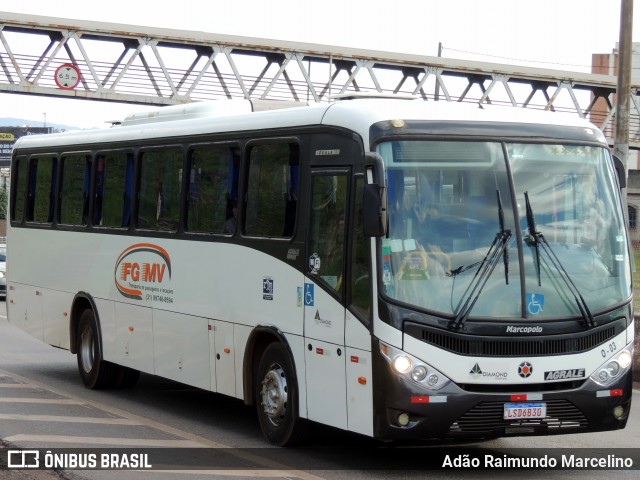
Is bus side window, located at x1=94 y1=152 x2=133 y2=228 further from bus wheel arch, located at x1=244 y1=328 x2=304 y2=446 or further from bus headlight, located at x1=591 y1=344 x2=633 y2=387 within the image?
bus headlight, located at x1=591 y1=344 x2=633 y2=387

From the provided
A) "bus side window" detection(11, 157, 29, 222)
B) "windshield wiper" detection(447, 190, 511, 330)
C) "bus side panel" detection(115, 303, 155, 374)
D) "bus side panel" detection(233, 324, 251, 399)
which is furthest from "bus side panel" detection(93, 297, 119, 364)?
"windshield wiper" detection(447, 190, 511, 330)

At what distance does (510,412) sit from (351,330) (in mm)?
1342

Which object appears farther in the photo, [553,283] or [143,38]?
[143,38]

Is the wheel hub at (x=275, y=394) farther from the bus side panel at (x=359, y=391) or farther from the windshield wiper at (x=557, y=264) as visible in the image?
the windshield wiper at (x=557, y=264)

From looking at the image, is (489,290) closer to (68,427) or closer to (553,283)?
(553,283)

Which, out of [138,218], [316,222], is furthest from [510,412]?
[138,218]

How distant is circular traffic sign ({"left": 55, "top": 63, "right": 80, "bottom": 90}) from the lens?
47094 millimetres

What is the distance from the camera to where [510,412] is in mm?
9672

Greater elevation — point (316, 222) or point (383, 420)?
point (316, 222)

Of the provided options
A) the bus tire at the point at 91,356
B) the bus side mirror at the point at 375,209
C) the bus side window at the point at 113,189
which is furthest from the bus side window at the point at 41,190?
the bus side mirror at the point at 375,209

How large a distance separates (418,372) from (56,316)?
8103mm

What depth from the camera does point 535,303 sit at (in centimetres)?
981

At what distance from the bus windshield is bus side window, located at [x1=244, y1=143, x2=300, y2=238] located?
4.85ft

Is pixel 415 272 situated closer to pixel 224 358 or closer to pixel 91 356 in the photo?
pixel 224 358
